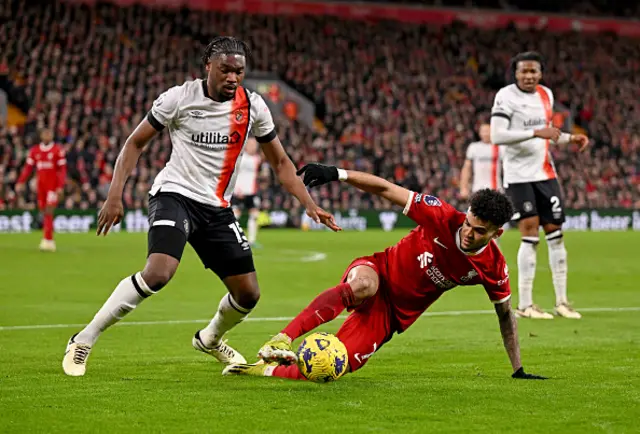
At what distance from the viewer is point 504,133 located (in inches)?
452

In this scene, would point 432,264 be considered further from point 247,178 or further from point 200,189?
point 247,178

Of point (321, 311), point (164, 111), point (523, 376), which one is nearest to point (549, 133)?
point (523, 376)

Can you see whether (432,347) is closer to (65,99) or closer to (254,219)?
(254,219)

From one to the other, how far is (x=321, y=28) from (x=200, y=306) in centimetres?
2816

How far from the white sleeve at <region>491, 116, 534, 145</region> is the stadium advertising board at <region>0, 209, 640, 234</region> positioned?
17.8m

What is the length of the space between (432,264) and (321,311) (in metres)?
0.95

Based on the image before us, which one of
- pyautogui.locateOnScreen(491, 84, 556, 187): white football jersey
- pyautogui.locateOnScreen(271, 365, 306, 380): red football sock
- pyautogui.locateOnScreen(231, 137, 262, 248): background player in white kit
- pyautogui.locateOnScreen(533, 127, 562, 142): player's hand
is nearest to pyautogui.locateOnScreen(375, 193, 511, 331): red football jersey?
pyautogui.locateOnScreen(271, 365, 306, 380): red football sock

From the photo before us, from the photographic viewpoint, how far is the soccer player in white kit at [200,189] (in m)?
7.05

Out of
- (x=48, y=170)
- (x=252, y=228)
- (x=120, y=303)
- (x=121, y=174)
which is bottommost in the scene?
(x=252, y=228)

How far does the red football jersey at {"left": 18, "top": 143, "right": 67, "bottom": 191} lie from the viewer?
20891mm

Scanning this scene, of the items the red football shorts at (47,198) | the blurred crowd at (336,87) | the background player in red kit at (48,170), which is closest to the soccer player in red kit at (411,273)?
the red football shorts at (47,198)

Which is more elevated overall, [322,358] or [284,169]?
[284,169]

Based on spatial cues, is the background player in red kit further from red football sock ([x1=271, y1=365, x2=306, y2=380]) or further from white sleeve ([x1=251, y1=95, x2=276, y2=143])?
red football sock ([x1=271, y1=365, x2=306, y2=380])

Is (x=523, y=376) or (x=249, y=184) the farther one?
(x=249, y=184)
